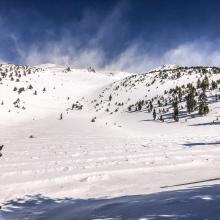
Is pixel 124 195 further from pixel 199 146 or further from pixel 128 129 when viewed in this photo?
pixel 128 129

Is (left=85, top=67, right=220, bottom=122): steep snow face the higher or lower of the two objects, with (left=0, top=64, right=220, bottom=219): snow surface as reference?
higher

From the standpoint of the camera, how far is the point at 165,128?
3475 centimetres

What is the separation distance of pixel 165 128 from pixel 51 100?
91.1 ft

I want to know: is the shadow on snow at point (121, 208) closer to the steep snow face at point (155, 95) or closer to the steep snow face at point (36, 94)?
the steep snow face at point (155, 95)

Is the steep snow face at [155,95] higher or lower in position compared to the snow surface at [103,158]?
higher

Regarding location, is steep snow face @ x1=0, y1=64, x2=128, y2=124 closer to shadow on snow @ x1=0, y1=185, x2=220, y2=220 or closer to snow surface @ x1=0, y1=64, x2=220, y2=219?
snow surface @ x1=0, y1=64, x2=220, y2=219

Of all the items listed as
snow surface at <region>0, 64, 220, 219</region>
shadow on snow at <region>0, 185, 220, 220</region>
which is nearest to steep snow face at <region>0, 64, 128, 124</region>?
snow surface at <region>0, 64, 220, 219</region>

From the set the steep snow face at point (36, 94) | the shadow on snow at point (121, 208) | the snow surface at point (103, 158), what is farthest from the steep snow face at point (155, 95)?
the shadow on snow at point (121, 208)

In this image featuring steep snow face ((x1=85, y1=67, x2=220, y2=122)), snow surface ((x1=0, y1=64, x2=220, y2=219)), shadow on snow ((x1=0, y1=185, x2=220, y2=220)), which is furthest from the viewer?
steep snow face ((x1=85, y1=67, x2=220, y2=122))

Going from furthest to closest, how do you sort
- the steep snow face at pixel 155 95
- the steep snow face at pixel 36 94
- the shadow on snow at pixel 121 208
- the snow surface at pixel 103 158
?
the steep snow face at pixel 36 94, the steep snow face at pixel 155 95, the snow surface at pixel 103 158, the shadow on snow at pixel 121 208

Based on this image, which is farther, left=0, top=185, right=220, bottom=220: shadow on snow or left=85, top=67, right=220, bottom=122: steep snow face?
left=85, top=67, right=220, bottom=122: steep snow face

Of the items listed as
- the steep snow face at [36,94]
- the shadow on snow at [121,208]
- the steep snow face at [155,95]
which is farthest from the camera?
the steep snow face at [36,94]

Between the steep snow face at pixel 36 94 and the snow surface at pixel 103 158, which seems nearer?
the snow surface at pixel 103 158

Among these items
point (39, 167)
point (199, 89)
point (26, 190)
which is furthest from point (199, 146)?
point (199, 89)
